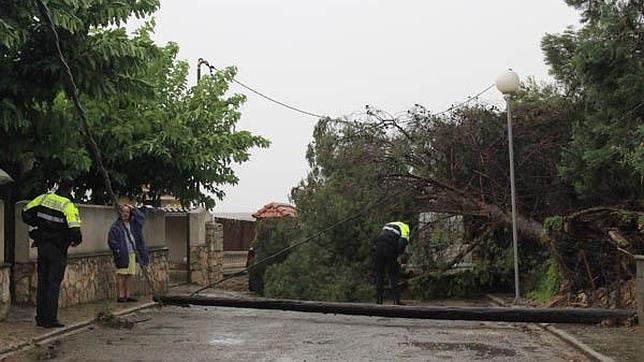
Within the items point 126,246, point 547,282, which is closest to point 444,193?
point 547,282

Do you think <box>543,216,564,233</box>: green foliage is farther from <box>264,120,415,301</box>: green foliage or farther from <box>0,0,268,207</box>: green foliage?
<box>0,0,268,207</box>: green foliage

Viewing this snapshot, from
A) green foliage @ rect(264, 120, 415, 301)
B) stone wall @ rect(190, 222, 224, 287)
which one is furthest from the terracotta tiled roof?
green foliage @ rect(264, 120, 415, 301)

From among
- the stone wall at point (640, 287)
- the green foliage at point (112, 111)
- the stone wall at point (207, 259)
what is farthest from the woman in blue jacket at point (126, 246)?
the stone wall at point (207, 259)

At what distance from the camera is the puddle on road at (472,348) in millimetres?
8695

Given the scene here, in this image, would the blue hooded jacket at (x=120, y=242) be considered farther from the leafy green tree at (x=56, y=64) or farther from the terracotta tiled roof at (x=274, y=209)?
the terracotta tiled roof at (x=274, y=209)

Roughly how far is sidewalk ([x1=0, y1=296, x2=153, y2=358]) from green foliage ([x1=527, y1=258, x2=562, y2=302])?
701 cm

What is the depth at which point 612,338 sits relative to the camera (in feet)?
31.4

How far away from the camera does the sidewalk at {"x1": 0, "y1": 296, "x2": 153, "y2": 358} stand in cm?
899

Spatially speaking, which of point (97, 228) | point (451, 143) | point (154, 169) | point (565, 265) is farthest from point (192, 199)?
point (565, 265)

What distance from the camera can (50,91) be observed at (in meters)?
10.6

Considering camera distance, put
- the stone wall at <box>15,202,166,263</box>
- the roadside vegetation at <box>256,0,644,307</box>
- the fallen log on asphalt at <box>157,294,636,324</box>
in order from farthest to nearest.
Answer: the roadside vegetation at <box>256,0,644,307</box> → the stone wall at <box>15,202,166,263</box> → the fallen log on asphalt at <box>157,294,636,324</box>

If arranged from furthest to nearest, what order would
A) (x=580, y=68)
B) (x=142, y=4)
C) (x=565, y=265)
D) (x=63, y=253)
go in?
(x=565, y=265) → (x=580, y=68) → (x=142, y=4) → (x=63, y=253)

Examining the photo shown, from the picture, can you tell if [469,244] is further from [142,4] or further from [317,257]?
[142,4]

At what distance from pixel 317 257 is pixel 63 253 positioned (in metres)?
7.88
